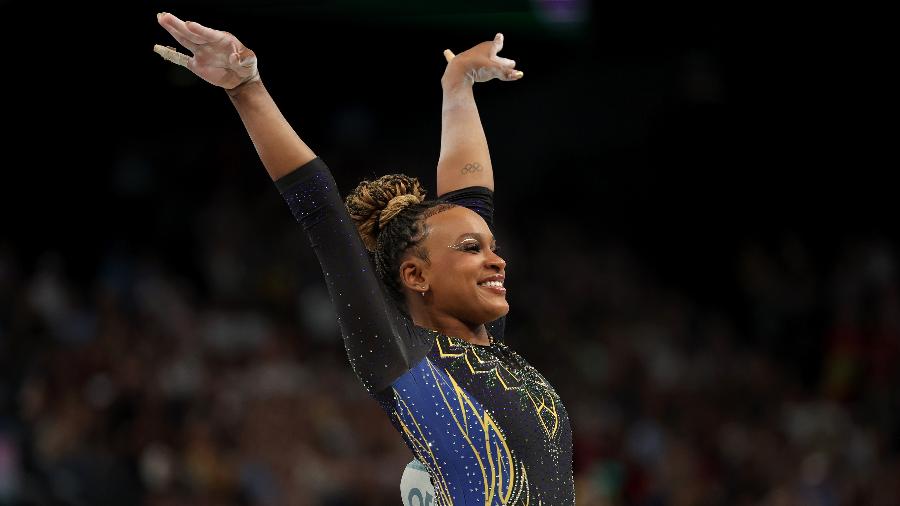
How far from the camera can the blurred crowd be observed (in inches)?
265

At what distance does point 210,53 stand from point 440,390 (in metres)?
0.87

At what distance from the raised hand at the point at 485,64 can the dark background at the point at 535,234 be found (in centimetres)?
377

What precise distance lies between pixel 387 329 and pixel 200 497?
427 centimetres

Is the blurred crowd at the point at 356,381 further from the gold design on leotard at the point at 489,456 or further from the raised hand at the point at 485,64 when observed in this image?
the gold design on leotard at the point at 489,456

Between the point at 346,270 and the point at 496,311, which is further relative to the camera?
the point at 496,311

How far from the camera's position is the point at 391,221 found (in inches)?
115

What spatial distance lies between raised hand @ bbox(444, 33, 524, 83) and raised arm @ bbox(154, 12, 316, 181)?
2.69 ft

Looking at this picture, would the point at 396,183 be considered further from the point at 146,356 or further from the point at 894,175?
the point at 894,175

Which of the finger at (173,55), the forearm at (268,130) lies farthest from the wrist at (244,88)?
the finger at (173,55)

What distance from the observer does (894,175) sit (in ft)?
33.1

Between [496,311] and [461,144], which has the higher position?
[461,144]

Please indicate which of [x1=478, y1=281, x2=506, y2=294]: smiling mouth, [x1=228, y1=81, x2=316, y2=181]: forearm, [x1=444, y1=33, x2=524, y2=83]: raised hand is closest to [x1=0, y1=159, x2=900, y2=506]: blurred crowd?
[x1=444, y1=33, x2=524, y2=83]: raised hand

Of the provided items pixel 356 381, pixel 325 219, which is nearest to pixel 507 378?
pixel 325 219

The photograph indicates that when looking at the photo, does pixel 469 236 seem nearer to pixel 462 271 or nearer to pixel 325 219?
pixel 462 271
